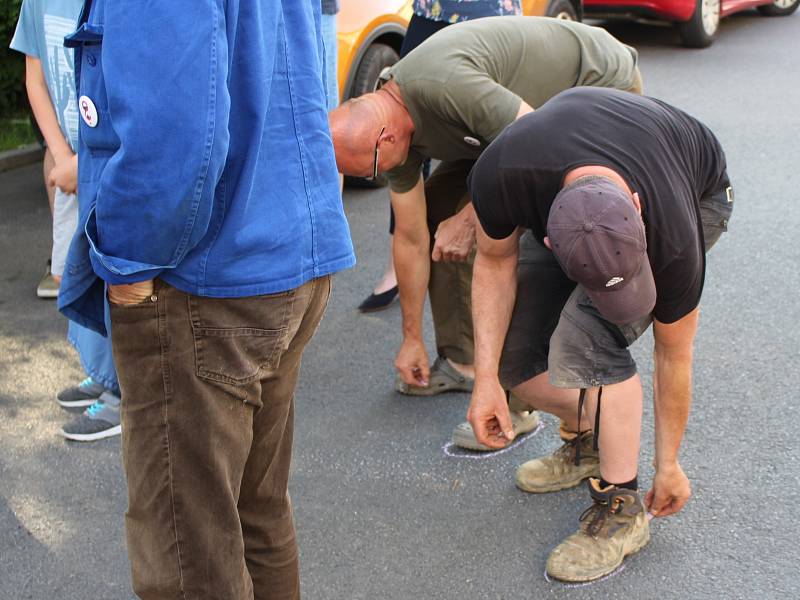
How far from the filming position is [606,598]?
258 cm

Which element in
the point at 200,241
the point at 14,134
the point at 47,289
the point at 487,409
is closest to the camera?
the point at 200,241

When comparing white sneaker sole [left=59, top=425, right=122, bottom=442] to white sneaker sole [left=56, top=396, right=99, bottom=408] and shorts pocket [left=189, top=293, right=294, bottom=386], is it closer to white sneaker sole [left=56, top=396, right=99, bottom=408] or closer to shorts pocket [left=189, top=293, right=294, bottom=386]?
white sneaker sole [left=56, top=396, right=99, bottom=408]

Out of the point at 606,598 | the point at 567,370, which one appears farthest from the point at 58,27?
the point at 606,598

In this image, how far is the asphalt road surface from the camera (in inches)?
105

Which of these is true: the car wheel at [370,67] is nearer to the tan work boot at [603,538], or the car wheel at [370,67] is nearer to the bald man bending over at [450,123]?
the bald man bending over at [450,123]

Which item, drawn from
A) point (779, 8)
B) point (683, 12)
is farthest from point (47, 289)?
point (779, 8)

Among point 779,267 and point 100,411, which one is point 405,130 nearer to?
point 100,411

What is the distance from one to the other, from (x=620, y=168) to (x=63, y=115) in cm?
202

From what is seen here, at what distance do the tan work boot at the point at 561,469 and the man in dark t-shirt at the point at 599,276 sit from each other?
12 cm

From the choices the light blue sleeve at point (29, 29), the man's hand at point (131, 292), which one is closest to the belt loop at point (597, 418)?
the man's hand at point (131, 292)

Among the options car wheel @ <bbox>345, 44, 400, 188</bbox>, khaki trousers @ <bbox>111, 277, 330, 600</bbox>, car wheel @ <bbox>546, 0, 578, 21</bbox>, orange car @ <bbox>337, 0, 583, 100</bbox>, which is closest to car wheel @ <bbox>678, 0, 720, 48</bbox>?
car wheel @ <bbox>546, 0, 578, 21</bbox>

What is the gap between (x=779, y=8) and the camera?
424 inches

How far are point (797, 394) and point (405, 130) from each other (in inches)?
67.8

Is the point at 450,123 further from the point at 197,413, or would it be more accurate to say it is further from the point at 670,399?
the point at 197,413
